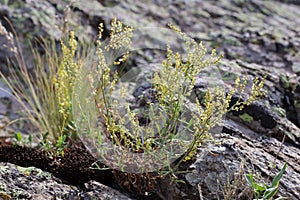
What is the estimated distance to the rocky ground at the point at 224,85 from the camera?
2.02 meters

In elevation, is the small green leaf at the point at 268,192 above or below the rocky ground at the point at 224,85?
above

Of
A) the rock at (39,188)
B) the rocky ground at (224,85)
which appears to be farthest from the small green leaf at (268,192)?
the rock at (39,188)

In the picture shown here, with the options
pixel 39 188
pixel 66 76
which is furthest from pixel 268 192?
pixel 66 76

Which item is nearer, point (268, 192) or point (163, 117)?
point (268, 192)

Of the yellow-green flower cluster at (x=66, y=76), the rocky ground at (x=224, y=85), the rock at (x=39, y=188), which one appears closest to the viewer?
the rock at (x=39, y=188)

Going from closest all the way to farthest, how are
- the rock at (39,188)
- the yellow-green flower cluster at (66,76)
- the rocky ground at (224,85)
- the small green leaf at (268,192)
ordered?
1. the small green leaf at (268,192)
2. the rock at (39,188)
3. the rocky ground at (224,85)
4. the yellow-green flower cluster at (66,76)

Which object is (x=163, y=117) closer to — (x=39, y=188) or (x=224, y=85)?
(x=224, y=85)

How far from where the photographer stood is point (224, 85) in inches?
92.6

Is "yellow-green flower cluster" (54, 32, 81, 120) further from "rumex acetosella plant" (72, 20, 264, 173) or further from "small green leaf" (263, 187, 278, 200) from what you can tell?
"small green leaf" (263, 187, 278, 200)

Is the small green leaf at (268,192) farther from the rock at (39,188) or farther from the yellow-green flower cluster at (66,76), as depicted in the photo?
the yellow-green flower cluster at (66,76)

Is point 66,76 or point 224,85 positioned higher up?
point 224,85

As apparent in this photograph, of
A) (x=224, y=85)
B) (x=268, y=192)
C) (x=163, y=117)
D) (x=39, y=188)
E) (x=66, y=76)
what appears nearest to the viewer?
(x=268, y=192)

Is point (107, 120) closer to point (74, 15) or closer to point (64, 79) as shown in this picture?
point (64, 79)

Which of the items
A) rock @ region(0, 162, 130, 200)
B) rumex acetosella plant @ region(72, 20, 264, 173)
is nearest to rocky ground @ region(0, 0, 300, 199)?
rock @ region(0, 162, 130, 200)
